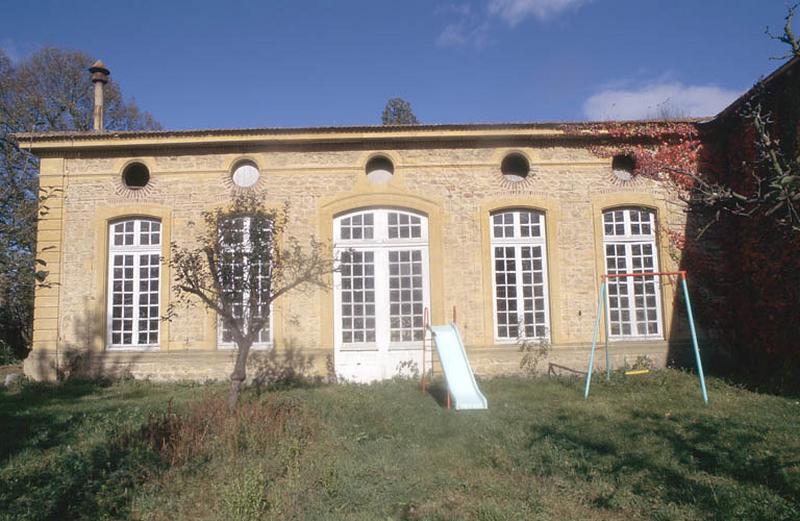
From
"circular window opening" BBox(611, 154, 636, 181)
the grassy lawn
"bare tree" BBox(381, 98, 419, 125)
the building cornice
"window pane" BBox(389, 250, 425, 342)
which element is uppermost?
"bare tree" BBox(381, 98, 419, 125)

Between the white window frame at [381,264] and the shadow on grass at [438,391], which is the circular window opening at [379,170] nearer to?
the white window frame at [381,264]

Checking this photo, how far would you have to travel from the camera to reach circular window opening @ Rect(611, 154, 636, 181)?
11.6 metres

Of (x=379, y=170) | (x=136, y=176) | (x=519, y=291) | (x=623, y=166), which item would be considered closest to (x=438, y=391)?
(x=519, y=291)

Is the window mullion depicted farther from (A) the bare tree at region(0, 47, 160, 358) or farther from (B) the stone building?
(A) the bare tree at region(0, 47, 160, 358)

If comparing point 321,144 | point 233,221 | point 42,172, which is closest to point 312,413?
point 233,221

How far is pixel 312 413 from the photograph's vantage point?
311 inches

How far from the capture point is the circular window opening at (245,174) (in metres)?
11.6

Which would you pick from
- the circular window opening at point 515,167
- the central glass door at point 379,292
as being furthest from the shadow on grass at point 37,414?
the circular window opening at point 515,167

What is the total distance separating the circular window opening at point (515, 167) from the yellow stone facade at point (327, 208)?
0.19 m

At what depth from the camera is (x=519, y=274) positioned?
37.3 ft

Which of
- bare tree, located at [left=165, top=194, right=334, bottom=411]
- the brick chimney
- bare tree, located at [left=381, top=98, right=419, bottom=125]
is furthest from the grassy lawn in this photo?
bare tree, located at [left=381, top=98, right=419, bottom=125]

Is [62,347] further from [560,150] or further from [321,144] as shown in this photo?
[560,150]

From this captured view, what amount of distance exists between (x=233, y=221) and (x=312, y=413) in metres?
3.39

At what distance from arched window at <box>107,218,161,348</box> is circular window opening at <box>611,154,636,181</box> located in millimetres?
10157
